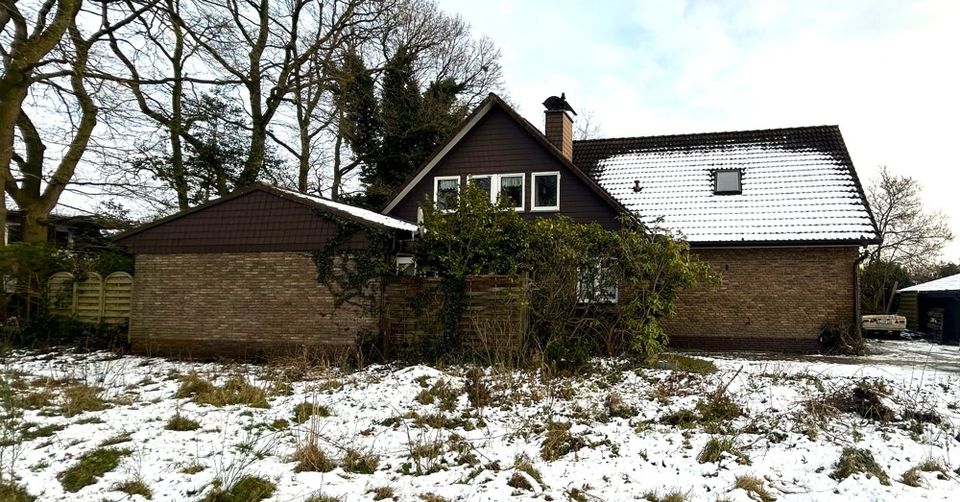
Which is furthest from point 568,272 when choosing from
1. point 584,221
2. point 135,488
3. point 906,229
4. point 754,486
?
point 906,229

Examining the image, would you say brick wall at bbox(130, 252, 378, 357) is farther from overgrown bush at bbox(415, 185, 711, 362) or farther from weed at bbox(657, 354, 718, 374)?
weed at bbox(657, 354, 718, 374)

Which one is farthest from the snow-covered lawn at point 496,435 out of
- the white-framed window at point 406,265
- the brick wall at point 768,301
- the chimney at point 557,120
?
the chimney at point 557,120

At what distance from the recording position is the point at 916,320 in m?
25.3

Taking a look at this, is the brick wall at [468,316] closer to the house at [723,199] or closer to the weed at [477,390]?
the weed at [477,390]

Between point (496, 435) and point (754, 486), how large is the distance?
9.28ft

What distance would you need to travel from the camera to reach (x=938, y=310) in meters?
22.1

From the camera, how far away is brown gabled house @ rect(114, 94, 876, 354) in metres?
13.5

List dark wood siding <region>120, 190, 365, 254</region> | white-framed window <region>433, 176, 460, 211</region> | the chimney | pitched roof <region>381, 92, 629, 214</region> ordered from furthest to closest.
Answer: the chimney → white-framed window <region>433, 176, 460, 211</region> → pitched roof <region>381, 92, 629, 214</region> → dark wood siding <region>120, 190, 365, 254</region>

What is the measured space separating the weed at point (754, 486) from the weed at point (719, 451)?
1.56ft

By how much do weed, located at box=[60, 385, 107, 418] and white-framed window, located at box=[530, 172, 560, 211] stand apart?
40.5 feet

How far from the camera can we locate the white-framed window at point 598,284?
1174 centimetres

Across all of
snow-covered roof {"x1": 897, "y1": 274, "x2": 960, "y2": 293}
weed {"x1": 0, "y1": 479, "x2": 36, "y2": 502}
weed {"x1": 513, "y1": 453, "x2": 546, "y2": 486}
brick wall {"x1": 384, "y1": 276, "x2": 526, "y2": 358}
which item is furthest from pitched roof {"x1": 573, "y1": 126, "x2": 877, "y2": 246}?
weed {"x1": 0, "y1": 479, "x2": 36, "y2": 502}

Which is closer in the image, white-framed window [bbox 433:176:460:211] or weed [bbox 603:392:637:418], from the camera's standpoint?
weed [bbox 603:392:637:418]

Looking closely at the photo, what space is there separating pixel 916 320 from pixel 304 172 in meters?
26.8
